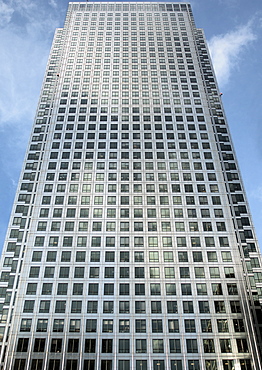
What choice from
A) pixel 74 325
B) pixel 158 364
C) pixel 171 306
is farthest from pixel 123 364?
pixel 171 306

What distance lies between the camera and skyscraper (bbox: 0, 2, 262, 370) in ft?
185

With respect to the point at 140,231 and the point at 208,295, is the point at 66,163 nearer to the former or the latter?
the point at 140,231

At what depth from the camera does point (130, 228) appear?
225ft

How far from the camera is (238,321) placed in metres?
58.1

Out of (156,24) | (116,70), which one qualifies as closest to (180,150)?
(116,70)

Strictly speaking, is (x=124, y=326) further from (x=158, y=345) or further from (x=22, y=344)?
(x=22, y=344)

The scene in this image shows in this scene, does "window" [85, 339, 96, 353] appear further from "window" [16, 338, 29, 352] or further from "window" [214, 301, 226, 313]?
"window" [214, 301, 226, 313]

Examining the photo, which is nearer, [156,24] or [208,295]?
[208,295]

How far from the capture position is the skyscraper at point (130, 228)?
56.4 meters

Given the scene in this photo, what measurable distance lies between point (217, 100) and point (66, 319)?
71.1m

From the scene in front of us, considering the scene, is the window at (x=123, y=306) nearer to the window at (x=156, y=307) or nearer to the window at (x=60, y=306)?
the window at (x=156, y=307)

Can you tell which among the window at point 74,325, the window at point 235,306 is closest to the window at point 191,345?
the window at point 235,306

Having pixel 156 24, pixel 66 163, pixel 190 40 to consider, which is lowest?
pixel 66 163

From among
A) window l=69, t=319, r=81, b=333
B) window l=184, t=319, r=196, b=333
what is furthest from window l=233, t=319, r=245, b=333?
window l=69, t=319, r=81, b=333
